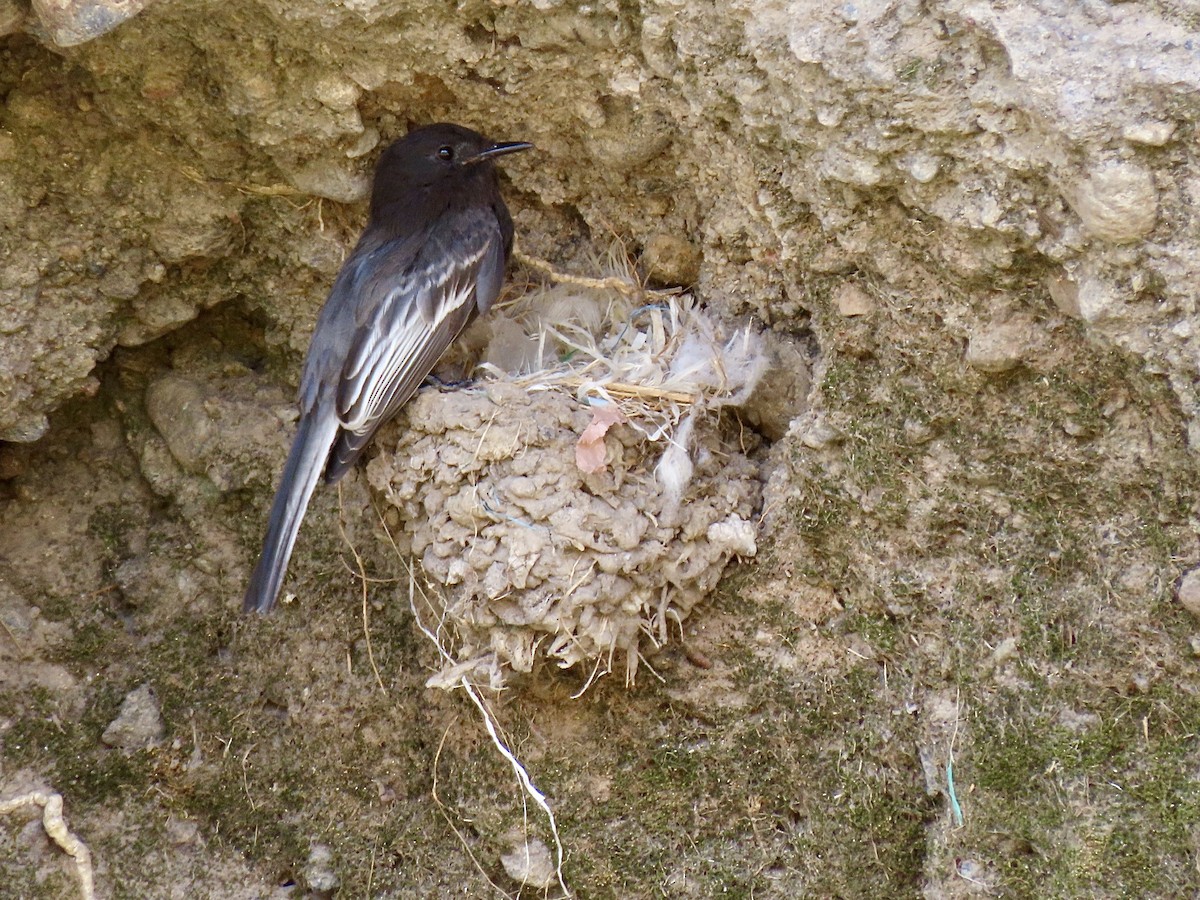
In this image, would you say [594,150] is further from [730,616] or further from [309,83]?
[730,616]

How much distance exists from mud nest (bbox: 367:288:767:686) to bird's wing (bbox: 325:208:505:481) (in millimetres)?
118

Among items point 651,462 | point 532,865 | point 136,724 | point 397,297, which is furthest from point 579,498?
point 136,724

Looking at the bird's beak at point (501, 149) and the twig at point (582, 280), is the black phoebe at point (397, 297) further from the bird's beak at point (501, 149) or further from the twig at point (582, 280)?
the twig at point (582, 280)

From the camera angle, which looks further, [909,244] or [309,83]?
[309,83]

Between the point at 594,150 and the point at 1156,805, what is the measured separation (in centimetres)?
245

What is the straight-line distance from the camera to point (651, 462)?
396 cm

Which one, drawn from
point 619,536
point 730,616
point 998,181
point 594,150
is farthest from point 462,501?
point 998,181

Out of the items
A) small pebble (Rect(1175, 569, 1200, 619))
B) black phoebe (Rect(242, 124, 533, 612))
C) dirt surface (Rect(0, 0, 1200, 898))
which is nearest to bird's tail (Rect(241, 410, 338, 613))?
black phoebe (Rect(242, 124, 533, 612))

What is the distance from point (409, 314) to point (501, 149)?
607mm

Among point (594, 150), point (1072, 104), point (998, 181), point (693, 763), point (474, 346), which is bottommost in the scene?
point (693, 763)

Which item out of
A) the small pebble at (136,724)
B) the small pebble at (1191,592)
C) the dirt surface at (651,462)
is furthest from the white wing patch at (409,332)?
the small pebble at (1191,592)

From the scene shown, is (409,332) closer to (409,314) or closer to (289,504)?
(409,314)

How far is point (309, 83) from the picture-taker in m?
4.01

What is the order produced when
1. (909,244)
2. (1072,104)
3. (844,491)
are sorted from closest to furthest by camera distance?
1. (1072,104)
2. (909,244)
3. (844,491)
